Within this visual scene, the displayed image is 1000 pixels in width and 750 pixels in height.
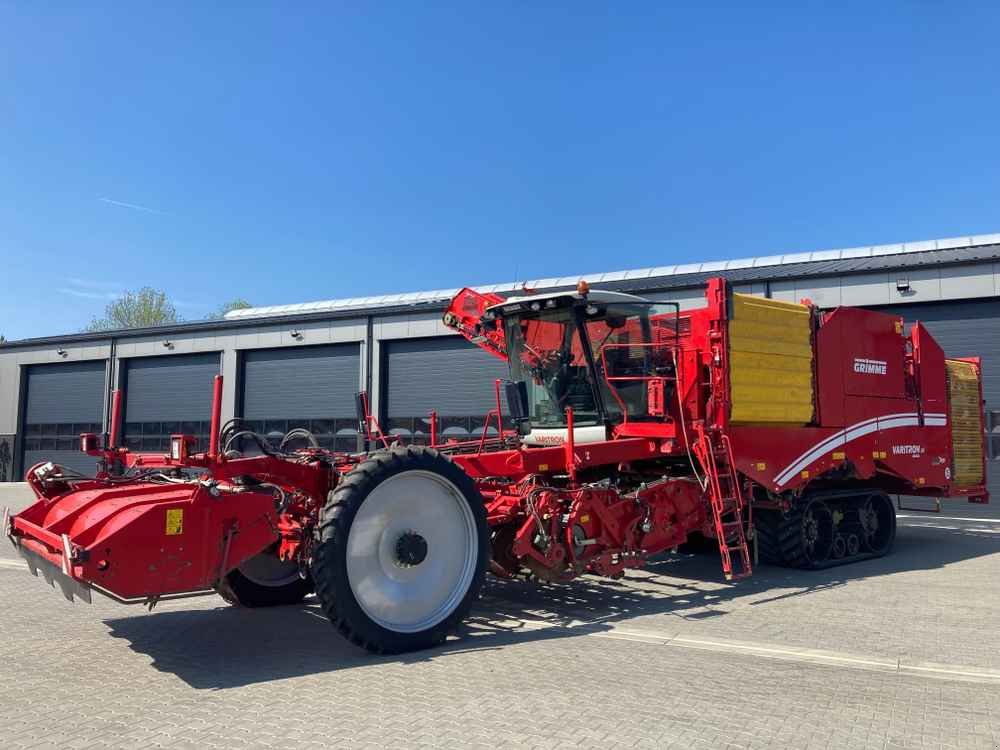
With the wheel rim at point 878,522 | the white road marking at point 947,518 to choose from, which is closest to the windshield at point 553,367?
the wheel rim at point 878,522

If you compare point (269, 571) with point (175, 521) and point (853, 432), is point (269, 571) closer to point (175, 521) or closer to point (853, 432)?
point (175, 521)

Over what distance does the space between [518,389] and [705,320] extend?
8.00 ft

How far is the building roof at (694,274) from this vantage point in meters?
18.2

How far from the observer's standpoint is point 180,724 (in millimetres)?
4344

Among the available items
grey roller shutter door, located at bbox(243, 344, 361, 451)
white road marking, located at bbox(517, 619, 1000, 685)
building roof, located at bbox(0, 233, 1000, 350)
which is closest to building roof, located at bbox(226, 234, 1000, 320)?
building roof, located at bbox(0, 233, 1000, 350)

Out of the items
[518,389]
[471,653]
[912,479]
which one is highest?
[518,389]

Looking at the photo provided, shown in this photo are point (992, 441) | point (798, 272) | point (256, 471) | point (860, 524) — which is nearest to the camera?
point (256, 471)

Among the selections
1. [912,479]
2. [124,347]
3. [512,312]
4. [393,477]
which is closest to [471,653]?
[393,477]

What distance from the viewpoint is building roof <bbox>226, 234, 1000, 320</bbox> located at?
18.1 metres

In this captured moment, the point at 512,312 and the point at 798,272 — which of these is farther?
the point at 798,272

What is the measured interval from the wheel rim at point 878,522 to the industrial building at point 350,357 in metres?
7.29

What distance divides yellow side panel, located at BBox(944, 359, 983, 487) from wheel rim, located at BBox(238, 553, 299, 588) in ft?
34.2

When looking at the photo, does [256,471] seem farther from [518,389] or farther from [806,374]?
[806,374]

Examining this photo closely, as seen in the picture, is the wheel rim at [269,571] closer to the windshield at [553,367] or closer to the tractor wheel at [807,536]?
the windshield at [553,367]
